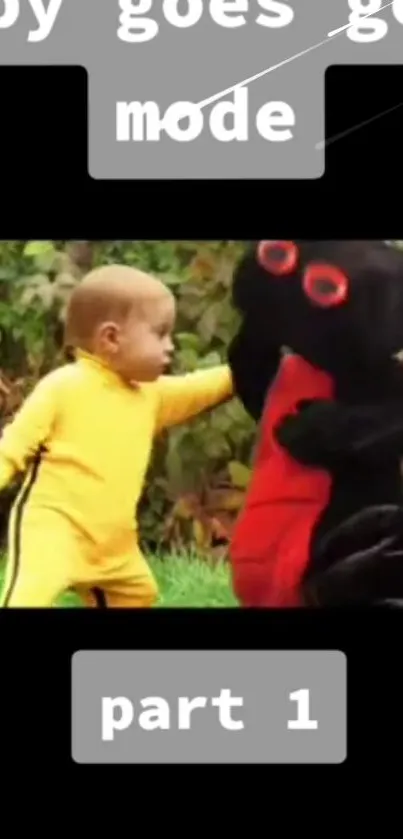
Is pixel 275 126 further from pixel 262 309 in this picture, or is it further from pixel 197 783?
pixel 197 783

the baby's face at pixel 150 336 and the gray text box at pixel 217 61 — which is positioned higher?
the gray text box at pixel 217 61

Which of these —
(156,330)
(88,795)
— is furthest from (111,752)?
(156,330)

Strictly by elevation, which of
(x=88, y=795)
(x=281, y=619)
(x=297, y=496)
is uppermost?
(x=297, y=496)

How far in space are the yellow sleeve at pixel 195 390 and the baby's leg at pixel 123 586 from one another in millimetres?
220

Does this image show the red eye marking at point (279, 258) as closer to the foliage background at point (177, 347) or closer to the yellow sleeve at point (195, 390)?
the foliage background at point (177, 347)

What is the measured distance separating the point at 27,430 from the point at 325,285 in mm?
486

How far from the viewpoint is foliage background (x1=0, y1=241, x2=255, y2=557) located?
1.78 meters

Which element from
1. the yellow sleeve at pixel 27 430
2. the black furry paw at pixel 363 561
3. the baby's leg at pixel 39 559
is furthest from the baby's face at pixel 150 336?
the black furry paw at pixel 363 561

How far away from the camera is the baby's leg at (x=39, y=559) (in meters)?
1.79

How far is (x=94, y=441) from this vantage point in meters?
1.79

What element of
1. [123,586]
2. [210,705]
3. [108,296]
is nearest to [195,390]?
[108,296]

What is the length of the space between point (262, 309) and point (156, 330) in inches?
6.2

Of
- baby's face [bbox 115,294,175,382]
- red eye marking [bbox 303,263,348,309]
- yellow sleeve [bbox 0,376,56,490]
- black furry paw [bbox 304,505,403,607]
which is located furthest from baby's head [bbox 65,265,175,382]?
black furry paw [bbox 304,505,403,607]

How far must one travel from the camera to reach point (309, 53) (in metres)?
1.78
